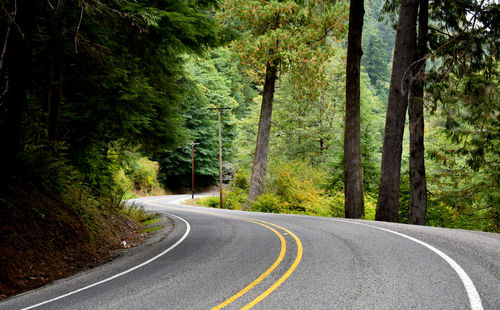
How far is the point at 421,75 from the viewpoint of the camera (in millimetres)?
11680

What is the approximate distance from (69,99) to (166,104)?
13.6 ft

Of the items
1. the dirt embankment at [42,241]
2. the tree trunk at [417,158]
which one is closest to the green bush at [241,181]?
the tree trunk at [417,158]

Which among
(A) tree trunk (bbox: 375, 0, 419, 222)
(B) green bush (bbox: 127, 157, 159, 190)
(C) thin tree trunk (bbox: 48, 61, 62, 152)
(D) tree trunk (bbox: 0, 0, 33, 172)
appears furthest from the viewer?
(B) green bush (bbox: 127, 157, 159, 190)

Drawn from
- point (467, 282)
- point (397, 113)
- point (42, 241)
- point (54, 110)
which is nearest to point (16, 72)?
point (54, 110)

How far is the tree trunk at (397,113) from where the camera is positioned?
12.3 meters

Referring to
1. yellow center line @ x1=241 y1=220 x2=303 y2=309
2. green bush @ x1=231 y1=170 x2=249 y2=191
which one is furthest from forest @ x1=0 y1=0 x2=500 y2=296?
green bush @ x1=231 y1=170 x2=249 y2=191

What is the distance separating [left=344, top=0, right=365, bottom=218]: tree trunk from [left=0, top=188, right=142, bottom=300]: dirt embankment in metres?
9.31

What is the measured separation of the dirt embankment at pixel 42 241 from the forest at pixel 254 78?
56mm

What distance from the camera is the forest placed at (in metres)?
7.38

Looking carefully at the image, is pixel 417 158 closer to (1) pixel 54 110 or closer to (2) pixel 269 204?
(2) pixel 269 204

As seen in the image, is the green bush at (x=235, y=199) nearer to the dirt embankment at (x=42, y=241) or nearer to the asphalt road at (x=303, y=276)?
the dirt embankment at (x=42, y=241)

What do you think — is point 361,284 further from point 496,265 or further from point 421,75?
point 421,75

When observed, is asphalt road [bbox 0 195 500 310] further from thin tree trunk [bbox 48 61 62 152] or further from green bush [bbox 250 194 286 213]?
green bush [bbox 250 194 286 213]

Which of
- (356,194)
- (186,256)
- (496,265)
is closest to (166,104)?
(186,256)
